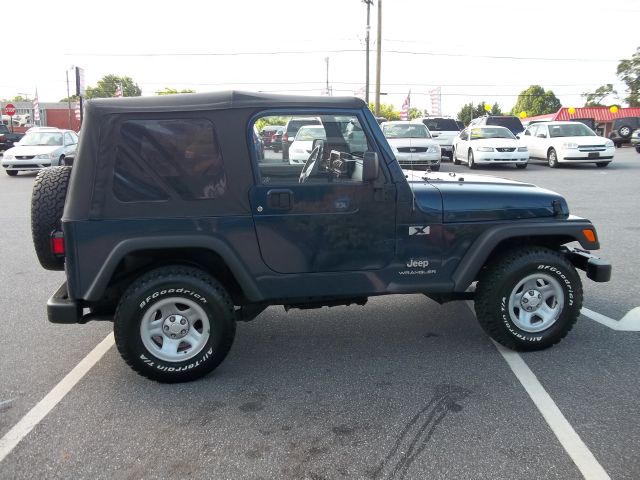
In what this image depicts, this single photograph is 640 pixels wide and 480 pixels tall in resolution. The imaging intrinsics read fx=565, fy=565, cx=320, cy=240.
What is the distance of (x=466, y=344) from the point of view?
437cm

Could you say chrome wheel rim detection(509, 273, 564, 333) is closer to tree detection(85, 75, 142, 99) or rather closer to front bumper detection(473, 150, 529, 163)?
front bumper detection(473, 150, 529, 163)

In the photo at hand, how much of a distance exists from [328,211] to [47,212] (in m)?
1.91

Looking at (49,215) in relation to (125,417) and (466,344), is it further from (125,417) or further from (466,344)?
(466,344)

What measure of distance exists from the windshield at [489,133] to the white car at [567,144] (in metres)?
1.38

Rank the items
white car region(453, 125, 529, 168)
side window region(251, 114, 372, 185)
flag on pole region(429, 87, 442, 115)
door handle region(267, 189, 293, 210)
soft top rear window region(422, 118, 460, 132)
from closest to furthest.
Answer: door handle region(267, 189, 293, 210) < side window region(251, 114, 372, 185) < white car region(453, 125, 529, 168) < soft top rear window region(422, 118, 460, 132) < flag on pole region(429, 87, 442, 115)

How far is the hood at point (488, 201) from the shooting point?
4016mm

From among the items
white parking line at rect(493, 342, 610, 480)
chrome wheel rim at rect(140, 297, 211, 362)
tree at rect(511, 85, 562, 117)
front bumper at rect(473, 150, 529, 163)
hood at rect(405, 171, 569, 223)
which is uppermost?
tree at rect(511, 85, 562, 117)

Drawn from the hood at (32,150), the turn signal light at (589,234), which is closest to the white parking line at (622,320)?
the turn signal light at (589,234)

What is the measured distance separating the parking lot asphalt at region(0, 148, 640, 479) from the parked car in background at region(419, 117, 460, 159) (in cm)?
1874

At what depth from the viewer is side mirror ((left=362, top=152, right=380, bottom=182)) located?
3672 millimetres

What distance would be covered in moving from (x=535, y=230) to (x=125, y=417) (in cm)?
303

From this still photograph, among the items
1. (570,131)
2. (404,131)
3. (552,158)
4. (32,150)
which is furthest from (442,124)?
(32,150)

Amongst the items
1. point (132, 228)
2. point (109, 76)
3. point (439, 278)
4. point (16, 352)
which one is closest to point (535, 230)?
point (439, 278)

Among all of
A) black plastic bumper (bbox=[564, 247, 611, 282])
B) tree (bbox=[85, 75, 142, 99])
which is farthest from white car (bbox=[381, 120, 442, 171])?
tree (bbox=[85, 75, 142, 99])
